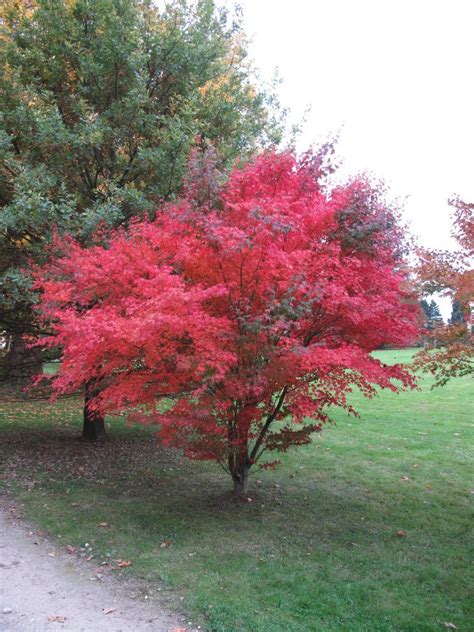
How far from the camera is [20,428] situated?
41.4ft

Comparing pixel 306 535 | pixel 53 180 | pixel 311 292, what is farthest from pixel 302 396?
pixel 53 180

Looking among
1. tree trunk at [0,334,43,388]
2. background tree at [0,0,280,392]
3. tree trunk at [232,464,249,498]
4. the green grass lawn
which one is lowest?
the green grass lawn

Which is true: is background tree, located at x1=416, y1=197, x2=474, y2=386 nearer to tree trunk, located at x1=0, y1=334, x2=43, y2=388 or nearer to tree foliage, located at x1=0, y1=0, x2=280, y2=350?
tree foliage, located at x1=0, y1=0, x2=280, y2=350

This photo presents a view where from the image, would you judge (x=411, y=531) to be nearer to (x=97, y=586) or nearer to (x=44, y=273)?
(x=97, y=586)

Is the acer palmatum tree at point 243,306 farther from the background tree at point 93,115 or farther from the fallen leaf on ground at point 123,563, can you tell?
the background tree at point 93,115

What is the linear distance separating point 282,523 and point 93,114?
7.90 m

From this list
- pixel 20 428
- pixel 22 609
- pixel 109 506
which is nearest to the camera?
pixel 22 609

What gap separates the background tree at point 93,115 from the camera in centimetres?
A: 847

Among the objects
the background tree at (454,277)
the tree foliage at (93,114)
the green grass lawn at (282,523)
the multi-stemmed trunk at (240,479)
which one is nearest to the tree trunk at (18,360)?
the tree foliage at (93,114)

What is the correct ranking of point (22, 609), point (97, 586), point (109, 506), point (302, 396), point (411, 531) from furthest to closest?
point (109, 506), point (411, 531), point (302, 396), point (97, 586), point (22, 609)

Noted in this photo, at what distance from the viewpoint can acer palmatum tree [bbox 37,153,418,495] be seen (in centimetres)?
544

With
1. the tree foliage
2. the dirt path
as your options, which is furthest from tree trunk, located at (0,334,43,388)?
the dirt path

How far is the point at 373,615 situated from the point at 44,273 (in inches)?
247

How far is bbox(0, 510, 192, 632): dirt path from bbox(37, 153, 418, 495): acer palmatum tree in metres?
1.85
